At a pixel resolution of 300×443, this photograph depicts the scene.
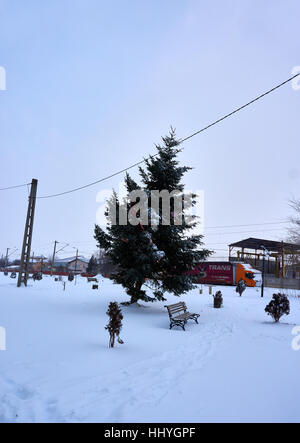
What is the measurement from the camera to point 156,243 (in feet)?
39.9

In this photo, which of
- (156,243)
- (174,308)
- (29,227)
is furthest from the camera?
(29,227)

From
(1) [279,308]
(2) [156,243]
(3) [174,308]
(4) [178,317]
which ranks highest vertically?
(2) [156,243]

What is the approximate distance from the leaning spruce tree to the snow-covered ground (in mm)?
3031

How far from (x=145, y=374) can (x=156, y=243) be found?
763 centimetres

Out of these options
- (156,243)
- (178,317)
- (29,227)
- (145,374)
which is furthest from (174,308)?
(29,227)

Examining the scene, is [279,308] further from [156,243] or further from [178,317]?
[156,243]

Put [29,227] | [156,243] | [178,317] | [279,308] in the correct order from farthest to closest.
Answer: [29,227], [156,243], [279,308], [178,317]

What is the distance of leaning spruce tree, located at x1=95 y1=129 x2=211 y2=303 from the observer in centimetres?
1123

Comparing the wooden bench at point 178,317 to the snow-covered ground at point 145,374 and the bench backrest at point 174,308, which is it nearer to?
the bench backrest at point 174,308

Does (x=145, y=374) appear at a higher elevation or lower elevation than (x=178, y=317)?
lower

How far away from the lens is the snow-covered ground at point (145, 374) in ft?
11.5

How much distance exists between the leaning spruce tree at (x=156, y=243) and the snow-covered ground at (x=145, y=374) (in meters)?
3.03

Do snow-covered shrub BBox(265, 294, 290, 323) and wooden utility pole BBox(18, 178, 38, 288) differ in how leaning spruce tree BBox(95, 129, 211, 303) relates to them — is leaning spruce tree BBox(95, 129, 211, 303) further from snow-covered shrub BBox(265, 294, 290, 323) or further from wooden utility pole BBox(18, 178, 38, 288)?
wooden utility pole BBox(18, 178, 38, 288)

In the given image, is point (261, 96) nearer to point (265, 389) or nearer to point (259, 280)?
point (265, 389)
